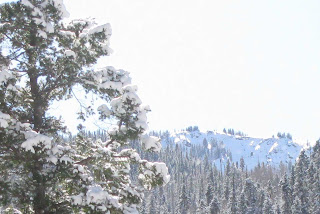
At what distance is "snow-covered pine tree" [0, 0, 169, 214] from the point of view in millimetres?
8984

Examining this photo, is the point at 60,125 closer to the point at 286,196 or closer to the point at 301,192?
the point at 301,192

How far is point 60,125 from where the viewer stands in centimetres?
1085

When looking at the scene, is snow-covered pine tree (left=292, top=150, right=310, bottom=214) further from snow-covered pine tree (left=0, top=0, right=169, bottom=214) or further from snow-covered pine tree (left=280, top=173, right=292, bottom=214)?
snow-covered pine tree (left=0, top=0, right=169, bottom=214)

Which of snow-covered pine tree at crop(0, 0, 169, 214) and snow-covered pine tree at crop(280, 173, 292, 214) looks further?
snow-covered pine tree at crop(280, 173, 292, 214)

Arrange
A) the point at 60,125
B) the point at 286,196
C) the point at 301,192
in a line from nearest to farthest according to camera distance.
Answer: the point at 60,125
the point at 301,192
the point at 286,196

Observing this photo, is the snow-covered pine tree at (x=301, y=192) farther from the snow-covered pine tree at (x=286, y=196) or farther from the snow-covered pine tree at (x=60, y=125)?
the snow-covered pine tree at (x=60, y=125)

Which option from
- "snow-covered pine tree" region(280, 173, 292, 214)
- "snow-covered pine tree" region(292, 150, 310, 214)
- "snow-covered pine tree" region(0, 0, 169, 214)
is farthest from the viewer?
"snow-covered pine tree" region(280, 173, 292, 214)

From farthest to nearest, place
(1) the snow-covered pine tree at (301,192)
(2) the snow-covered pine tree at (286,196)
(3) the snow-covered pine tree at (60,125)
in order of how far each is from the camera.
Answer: (2) the snow-covered pine tree at (286,196) < (1) the snow-covered pine tree at (301,192) < (3) the snow-covered pine tree at (60,125)

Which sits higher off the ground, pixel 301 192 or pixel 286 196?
pixel 301 192

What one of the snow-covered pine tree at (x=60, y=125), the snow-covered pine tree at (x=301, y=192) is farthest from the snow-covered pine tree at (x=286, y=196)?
the snow-covered pine tree at (x=60, y=125)

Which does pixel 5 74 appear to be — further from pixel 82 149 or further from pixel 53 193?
pixel 53 193

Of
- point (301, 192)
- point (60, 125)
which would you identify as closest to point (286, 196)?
point (301, 192)

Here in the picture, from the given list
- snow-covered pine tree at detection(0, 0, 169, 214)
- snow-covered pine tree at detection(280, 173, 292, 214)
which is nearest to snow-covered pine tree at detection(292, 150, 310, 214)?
snow-covered pine tree at detection(280, 173, 292, 214)

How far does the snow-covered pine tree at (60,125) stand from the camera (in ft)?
29.5
